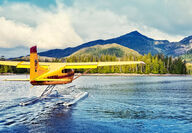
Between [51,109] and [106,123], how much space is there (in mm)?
5462

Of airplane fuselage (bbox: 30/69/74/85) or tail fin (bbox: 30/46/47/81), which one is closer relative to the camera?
tail fin (bbox: 30/46/47/81)

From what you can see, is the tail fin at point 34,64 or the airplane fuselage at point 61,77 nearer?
the tail fin at point 34,64

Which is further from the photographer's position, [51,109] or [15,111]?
[51,109]

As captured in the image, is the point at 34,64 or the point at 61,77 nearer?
the point at 34,64

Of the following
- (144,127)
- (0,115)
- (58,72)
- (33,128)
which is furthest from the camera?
(58,72)

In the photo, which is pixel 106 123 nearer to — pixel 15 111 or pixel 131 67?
pixel 15 111

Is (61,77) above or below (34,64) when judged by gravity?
below

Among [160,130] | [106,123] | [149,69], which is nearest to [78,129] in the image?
[106,123]

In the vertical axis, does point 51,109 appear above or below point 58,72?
below

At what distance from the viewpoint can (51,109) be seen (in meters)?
15.0

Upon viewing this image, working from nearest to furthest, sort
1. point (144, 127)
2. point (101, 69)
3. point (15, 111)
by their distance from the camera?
point (144, 127) < point (15, 111) < point (101, 69)

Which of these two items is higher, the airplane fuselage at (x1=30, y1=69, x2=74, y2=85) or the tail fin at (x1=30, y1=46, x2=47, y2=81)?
the tail fin at (x1=30, y1=46, x2=47, y2=81)

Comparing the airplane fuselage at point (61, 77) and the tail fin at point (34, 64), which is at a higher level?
the tail fin at point (34, 64)

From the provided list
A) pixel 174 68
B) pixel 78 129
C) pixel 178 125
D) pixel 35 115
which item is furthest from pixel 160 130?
pixel 174 68
